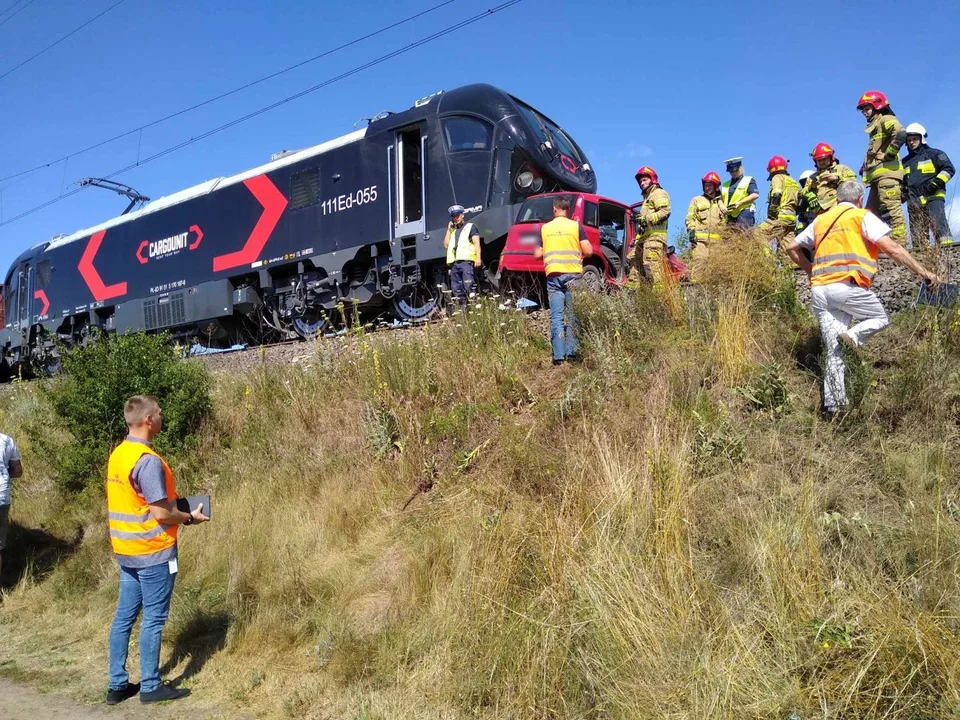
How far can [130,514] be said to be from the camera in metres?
4.36

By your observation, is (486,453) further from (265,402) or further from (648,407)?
(265,402)

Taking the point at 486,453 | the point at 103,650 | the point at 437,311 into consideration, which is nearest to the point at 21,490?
the point at 103,650

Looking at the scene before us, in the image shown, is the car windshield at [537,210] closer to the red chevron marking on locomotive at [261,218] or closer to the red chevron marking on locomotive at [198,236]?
the red chevron marking on locomotive at [261,218]

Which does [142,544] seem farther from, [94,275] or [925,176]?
[94,275]

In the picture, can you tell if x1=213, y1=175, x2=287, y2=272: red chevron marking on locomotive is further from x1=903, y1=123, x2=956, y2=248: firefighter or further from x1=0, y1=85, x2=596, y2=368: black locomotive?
x1=903, y1=123, x2=956, y2=248: firefighter

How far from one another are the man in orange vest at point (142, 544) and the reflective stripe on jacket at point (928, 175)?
7.34 meters

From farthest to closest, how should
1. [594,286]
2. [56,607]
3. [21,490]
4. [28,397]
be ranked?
[28,397] → [21,490] → [594,286] → [56,607]

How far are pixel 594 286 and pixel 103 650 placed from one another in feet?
16.7

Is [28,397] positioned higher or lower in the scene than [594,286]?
lower

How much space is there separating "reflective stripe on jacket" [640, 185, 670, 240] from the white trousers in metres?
3.84

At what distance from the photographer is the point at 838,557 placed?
333 centimetres

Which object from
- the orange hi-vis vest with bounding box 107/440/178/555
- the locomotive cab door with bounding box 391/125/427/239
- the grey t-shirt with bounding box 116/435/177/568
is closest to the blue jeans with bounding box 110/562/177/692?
the orange hi-vis vest with bounding box 107/440/178/555

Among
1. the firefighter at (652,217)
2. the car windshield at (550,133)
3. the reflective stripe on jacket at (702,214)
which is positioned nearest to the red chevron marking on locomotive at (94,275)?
the car windshield at (550,133)

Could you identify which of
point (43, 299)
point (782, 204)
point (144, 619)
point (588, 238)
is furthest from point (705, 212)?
point (43, 299)
